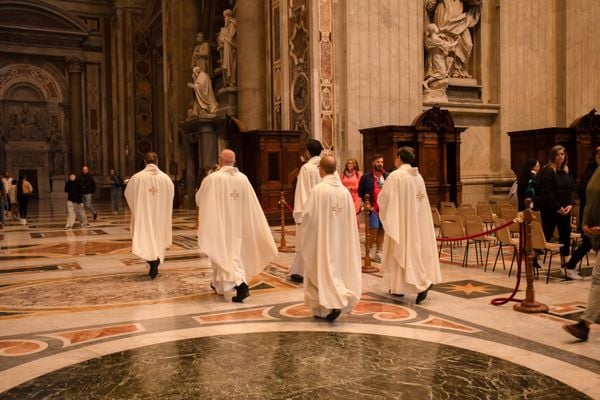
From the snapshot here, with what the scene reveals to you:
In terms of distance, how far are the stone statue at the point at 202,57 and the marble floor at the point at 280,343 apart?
48.5 ft

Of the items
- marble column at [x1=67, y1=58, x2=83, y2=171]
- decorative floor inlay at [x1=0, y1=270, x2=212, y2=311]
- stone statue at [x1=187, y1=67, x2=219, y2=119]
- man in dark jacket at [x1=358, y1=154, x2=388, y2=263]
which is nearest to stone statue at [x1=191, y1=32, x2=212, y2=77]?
A: stone statue at [x1=187, y1=67, x2=219, y2=119]

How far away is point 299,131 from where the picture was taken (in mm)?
15727

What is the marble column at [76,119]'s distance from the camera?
3219cm

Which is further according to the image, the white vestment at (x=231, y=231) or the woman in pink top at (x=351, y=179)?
the woman in pink top at (x=351, y=179)

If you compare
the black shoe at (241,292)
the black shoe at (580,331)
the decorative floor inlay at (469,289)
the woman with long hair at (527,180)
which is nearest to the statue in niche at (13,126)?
the woman with long hair at (527,180)

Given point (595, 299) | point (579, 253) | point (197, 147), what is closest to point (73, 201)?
point (197, 147)

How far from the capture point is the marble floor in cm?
381

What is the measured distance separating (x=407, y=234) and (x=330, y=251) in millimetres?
1210

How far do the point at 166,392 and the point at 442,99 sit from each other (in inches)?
558

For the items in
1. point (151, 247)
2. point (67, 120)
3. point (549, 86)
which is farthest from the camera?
point (67, 120)

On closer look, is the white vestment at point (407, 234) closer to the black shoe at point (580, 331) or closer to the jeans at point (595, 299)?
the black shoe at point (580, 331)

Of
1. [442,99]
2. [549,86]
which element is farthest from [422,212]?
[549,86]

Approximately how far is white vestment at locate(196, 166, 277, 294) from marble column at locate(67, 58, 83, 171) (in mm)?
27788

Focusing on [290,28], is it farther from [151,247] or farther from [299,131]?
[151,247]
